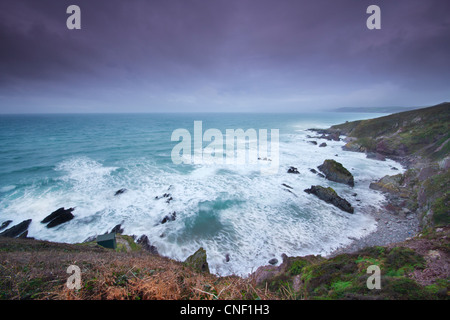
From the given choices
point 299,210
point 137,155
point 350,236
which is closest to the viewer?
point 350,236

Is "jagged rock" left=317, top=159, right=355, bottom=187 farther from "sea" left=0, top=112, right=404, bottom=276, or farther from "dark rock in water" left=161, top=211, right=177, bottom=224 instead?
"dark rock in water" left=161, top=211, right=177, bottom=224

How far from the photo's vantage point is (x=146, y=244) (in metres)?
12.1

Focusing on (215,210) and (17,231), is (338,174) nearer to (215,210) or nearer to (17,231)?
(215,210)

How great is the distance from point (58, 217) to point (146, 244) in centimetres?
916

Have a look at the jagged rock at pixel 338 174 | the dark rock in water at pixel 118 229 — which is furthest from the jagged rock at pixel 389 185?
the dark rock in water at pixel 118 229

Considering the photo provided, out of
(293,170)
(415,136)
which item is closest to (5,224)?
(293,170)

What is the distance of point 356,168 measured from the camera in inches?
1054

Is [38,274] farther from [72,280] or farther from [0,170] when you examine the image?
[0,170]

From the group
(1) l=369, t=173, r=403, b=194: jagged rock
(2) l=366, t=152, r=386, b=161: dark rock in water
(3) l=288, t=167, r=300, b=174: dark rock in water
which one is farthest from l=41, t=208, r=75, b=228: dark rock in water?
(2) l=366, t=152, r=386, b=161: dark rock in water

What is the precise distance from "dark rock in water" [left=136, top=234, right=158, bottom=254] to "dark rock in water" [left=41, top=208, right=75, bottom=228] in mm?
7651

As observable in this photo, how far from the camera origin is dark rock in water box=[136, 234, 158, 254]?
38.0ft

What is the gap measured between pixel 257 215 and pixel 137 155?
28489mm
